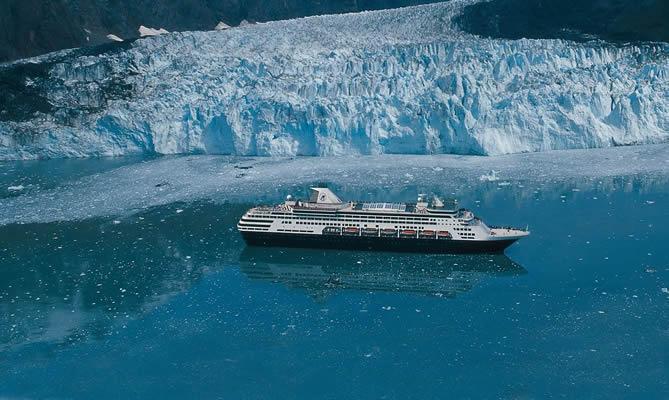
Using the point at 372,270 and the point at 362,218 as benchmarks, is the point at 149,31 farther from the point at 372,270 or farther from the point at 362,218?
the point at 372,270

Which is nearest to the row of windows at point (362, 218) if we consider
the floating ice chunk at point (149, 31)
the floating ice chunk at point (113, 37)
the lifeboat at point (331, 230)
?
the lifeboat at point (331, 230)

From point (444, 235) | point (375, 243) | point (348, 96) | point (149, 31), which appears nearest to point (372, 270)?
point (375, 243)

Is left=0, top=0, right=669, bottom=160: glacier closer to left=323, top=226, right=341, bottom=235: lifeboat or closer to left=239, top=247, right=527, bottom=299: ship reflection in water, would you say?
left=323, top=226, right=341, bottom=235: lifeboat

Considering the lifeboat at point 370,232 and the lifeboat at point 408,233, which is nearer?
the lifeboat at point 408,233

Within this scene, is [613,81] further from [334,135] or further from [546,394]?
[546,394]

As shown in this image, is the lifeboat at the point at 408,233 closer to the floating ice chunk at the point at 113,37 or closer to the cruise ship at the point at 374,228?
the cruise ship at the point at 374,228

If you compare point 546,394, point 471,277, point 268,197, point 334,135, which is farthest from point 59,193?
point 546,394
